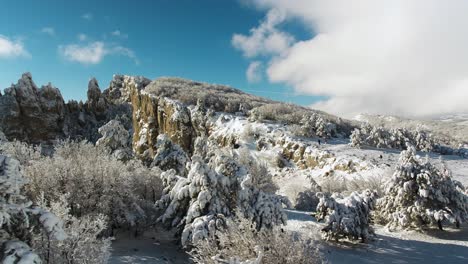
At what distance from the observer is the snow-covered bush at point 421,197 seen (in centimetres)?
1512

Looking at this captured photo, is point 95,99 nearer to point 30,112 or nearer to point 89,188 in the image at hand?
point 30,112

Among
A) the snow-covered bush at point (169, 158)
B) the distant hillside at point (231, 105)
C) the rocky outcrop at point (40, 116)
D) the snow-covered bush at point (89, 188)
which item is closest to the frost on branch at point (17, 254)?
the snow-covered bush at point (89, 188)

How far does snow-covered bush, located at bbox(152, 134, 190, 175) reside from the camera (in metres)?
23.8

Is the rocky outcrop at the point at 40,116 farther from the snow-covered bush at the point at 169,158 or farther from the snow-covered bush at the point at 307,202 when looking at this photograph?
the snow-covered bush at the point at 307,202

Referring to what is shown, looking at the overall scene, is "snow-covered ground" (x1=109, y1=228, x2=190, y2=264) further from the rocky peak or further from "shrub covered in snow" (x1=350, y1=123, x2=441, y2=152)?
the rocky peak

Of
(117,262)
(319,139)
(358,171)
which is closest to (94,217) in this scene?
(117,262)

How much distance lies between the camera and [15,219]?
216 inches

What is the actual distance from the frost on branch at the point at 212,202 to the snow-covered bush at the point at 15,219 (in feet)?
19.7

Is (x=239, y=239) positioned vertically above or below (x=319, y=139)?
below

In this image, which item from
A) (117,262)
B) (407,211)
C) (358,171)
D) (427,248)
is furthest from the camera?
(358,171)

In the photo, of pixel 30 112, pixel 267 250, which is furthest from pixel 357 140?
pixel 30 112

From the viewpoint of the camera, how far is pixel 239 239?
26.8 feet

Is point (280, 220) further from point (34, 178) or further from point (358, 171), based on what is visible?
point (358, 171)

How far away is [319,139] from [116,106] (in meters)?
51.3
